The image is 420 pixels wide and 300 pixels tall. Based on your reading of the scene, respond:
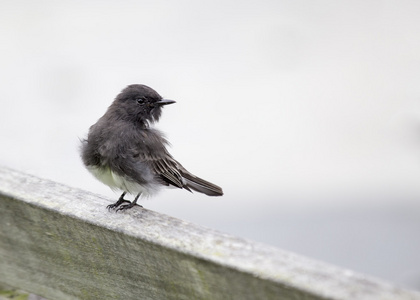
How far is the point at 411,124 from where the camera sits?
7.48 m

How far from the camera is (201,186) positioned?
12.3ft

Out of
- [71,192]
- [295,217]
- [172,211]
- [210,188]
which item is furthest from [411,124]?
[71,192]

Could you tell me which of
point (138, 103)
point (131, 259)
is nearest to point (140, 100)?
point (138, 103)

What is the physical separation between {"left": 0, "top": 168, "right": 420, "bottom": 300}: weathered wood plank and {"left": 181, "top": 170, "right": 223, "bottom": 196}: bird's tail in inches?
50.7

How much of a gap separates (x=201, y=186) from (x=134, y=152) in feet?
1.28

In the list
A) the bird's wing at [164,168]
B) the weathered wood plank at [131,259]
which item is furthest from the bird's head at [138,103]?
the weathered wood plank at [131,259]

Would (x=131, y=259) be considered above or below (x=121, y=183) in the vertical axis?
below

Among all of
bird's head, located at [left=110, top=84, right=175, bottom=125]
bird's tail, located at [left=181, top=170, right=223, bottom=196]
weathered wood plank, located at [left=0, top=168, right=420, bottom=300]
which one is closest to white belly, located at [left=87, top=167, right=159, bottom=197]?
bird's tail, located at [left=181, top=170, right=223, bottom=196]

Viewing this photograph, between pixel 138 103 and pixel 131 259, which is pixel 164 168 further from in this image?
pixel 131 259

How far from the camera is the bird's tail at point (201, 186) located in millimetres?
3676

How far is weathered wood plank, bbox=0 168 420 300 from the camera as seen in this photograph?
171 centimetres

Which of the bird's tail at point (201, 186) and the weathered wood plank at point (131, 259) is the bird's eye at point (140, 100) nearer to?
the bird's tail at point (201, 186)

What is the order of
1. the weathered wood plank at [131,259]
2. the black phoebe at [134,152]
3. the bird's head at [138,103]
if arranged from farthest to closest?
the bird's head at [138,103], the black phoebe at [134,152], the weathered wood plank at [131,259]

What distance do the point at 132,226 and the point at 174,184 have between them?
161 centimetres
